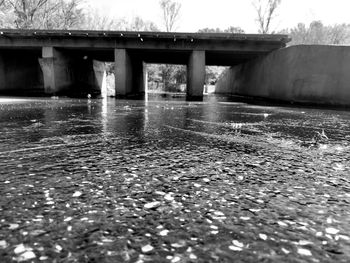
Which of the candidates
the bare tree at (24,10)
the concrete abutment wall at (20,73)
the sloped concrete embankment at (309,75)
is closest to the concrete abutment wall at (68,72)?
the concrete abutment wall at (20,73)

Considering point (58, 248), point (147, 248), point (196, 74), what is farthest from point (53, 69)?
point (147, 248)

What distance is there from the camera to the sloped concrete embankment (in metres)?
16.0

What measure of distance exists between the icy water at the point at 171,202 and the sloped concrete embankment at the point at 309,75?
13.2 meters

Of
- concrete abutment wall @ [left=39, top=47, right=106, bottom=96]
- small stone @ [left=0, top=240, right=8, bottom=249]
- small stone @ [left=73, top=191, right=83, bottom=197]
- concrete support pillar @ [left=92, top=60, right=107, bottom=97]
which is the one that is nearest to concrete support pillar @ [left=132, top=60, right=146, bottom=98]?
concrete abutment wall @ [left=39, top=47, right=106, bottom=96]

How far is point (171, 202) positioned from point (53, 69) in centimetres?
2186

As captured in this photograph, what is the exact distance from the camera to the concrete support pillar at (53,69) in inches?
837

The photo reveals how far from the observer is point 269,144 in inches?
212

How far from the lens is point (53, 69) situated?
21562mm

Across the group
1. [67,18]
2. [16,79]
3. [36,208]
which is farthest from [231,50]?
[67,18]

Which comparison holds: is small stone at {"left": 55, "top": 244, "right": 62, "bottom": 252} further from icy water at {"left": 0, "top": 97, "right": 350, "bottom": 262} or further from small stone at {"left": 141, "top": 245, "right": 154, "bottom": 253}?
small stone at {"left": 141, "top": 245, "right": 154, "bottom": 253}

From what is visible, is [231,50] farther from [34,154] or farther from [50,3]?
[50,3]

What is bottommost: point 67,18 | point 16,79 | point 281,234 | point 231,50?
point 281,234

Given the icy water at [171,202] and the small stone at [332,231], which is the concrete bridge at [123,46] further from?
the small stone at [332,231]

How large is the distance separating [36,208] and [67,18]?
1758 inches
